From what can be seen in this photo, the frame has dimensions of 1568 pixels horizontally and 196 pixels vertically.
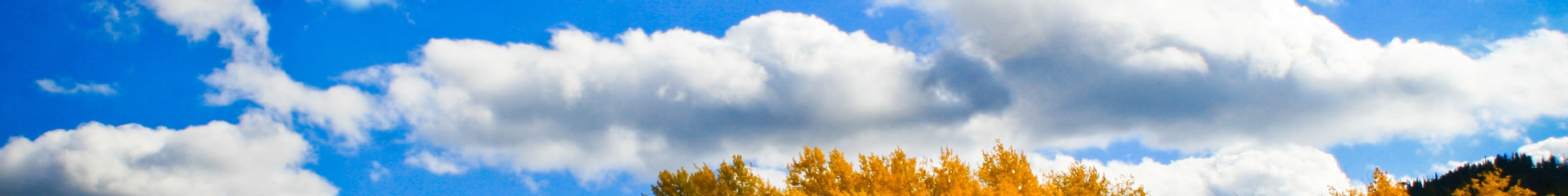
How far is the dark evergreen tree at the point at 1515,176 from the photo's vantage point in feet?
390

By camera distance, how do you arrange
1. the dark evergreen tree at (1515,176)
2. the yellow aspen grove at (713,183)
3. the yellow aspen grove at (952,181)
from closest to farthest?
the yellow aspen grove at (952,181), the yellow aspen grove at (713,183), the dark evergreen tree at (1515,176)

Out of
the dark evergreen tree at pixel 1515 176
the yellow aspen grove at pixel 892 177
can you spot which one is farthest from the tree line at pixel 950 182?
the dark evergreen tree at pixel 1515 176

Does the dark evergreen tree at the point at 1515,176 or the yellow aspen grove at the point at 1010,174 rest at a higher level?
the dark evergreen tree at the point at 1515,176

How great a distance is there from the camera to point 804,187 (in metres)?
22.5

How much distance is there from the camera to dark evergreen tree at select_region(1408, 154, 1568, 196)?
119m

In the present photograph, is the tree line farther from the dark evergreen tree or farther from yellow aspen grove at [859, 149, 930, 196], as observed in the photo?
the dark evergreen tree

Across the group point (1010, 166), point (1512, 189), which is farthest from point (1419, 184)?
point (1010, 166)

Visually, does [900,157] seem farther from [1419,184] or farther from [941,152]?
[1419,184]

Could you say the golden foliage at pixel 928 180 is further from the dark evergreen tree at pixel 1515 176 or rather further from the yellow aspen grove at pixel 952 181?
the dark evergreen tree at pixel 1515 176

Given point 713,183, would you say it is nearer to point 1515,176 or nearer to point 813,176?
point 813,176

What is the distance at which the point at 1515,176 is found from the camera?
143 meters

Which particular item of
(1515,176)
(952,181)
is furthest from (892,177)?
(1515,176)

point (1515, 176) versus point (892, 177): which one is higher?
point (1515, 176)

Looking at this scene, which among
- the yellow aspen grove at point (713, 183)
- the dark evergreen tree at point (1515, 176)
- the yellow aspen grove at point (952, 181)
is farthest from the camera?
the dark evergreen tree at point (1515, 176)
